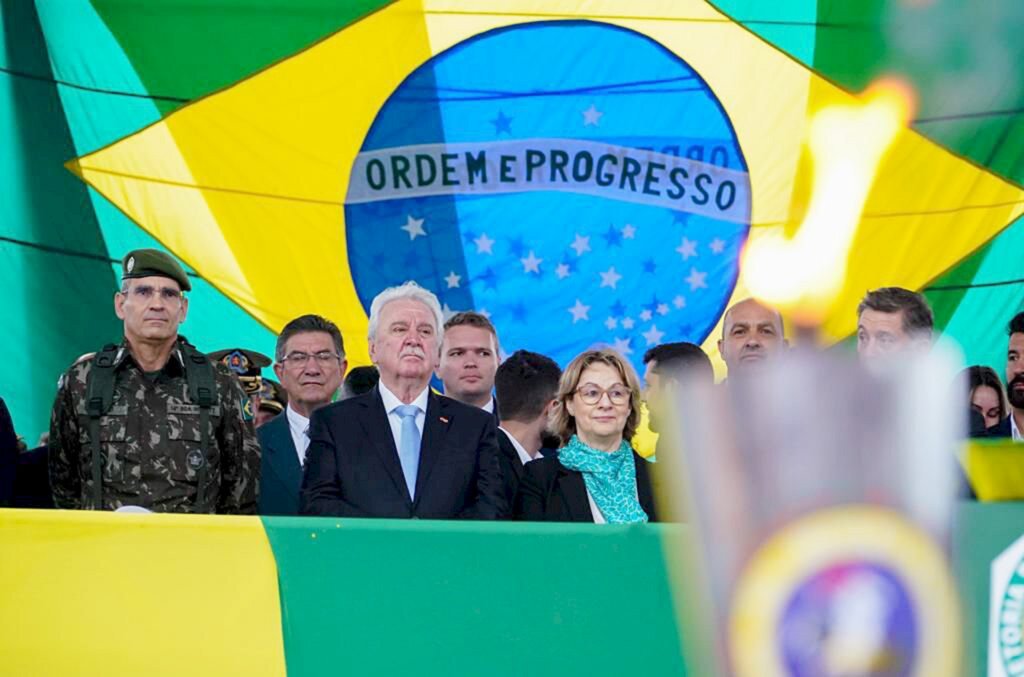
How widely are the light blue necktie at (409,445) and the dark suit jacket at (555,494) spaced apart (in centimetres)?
31

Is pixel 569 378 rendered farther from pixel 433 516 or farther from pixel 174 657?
pixel 174 657

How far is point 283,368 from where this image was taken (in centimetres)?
595

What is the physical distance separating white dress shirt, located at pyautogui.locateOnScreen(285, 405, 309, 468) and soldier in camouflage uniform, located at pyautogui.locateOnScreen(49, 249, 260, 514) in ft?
2.18

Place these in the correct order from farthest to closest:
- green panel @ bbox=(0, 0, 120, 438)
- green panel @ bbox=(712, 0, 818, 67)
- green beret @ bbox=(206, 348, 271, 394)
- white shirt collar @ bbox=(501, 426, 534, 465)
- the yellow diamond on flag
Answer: green panel @ bbox=(712, 0, 818, 67) < the yellow diamond on flag < green panel @ bbox=(0, 0, 120, 438) < green beret @ bbox=(206, 348, 271, 394) < white shirt collar @ bbox=(501, 426, 534, 465)

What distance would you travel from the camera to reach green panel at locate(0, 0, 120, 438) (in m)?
9.38

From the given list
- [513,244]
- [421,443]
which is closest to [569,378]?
[421,443]

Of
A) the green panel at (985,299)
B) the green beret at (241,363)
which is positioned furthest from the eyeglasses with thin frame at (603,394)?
the green panel at (985,299)

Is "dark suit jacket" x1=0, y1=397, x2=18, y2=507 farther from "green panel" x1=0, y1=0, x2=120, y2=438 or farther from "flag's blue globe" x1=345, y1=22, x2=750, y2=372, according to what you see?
"flag's blue globe" x1=345, y1=22, x2=750, y2=372

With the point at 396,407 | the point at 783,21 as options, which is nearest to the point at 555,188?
the point at 783,21

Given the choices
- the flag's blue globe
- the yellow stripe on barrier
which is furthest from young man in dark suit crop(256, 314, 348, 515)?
the flag's blue globe

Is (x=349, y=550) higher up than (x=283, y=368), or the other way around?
(x=283, y=368)

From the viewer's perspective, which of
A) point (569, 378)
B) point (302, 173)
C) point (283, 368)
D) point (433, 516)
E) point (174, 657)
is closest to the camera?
point (174, 657)

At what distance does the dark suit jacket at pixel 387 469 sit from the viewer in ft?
15.3

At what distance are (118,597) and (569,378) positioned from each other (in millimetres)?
1540
